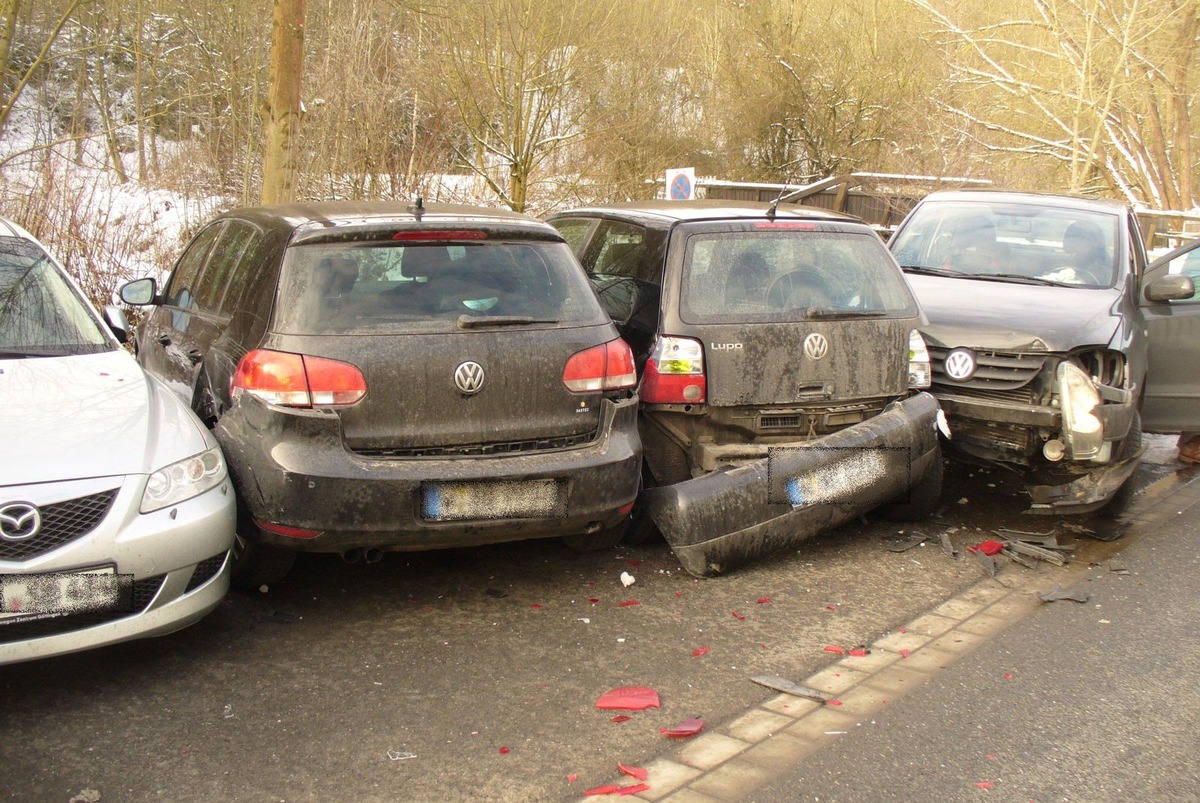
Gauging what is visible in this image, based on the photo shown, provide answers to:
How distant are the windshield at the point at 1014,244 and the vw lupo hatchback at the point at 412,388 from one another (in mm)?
3827

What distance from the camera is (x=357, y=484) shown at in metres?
4.38

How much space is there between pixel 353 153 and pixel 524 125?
2.59 meters

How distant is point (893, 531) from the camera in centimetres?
645

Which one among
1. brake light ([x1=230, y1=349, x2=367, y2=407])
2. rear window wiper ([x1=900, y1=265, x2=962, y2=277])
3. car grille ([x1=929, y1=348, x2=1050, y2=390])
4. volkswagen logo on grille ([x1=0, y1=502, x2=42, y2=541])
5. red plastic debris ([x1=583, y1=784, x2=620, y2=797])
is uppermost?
rear window wiper ([x1=900, y1=265, x2=962, y2=277])

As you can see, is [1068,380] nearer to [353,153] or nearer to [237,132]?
[353,153]

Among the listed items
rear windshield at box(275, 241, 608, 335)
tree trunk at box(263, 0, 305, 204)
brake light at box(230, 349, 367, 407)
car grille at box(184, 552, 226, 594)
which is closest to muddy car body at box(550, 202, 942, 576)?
rear windshield at box(275, 241, 608, 335)

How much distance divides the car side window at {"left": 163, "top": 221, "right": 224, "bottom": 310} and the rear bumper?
4.83 feet

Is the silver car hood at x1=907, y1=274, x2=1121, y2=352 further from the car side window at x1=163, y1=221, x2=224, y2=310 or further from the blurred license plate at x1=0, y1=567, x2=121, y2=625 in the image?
the blurred license plate at x1=0, y1=567, x2=121, y2=625

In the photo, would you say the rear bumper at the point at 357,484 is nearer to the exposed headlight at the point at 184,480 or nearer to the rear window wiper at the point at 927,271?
the exposed headlight at the point at 184,480

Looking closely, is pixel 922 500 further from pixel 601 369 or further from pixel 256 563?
pixel 256 563

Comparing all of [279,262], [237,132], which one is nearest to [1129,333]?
[279,262]

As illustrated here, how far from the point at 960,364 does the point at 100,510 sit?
15.7ft

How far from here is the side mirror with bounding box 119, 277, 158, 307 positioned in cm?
590

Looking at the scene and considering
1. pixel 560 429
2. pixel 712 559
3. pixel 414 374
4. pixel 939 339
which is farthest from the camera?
pixel 939 339
